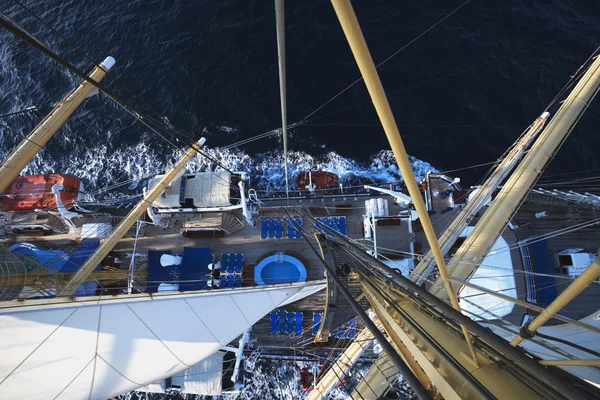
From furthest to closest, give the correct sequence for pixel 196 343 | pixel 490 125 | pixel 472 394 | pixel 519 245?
1. pixel 490 125
2. pixel 519 245
3. pixel 196 343
4. pixel 472 394

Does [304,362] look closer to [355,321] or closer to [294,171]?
[355,321]

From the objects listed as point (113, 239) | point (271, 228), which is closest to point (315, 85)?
point (271, 228)

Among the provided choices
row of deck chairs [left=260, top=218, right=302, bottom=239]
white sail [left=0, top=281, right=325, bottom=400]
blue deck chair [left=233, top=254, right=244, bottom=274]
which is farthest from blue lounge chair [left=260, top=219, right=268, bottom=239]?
white sail [left=0, top=281, right=325, bottom=400]

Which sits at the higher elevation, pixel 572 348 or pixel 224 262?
pixel 224 262

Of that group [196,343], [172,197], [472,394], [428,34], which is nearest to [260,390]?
[196,343]

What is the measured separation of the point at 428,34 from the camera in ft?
120

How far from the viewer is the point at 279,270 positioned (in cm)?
2391

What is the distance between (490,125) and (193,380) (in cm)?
3387

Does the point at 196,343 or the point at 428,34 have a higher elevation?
the point at 428,34

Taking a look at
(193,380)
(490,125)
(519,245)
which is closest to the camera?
(519,245)

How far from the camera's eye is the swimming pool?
23375mm

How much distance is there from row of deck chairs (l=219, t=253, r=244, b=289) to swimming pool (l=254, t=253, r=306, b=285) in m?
1.23

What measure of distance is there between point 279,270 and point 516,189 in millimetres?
15578

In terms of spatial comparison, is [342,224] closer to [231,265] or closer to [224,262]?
[231,265]
